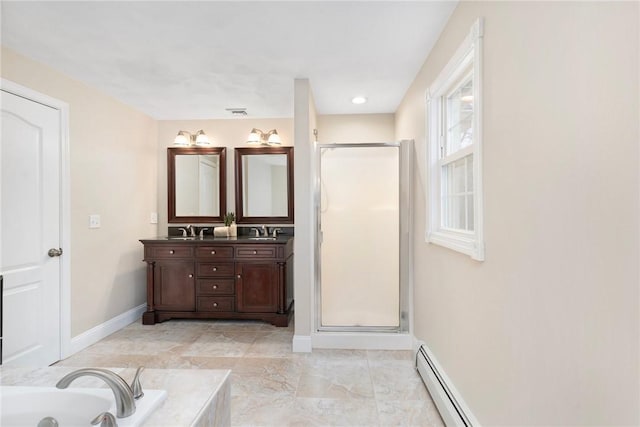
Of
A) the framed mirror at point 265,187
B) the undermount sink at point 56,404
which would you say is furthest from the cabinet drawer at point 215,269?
the undermount sink at point 56,404

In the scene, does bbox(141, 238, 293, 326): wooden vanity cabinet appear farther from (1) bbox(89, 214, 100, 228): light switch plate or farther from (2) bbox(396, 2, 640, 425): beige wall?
(2) bbox(396, 2, 640, 425): beige wall

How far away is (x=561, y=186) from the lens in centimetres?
98

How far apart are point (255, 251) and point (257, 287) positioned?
15.1 inches

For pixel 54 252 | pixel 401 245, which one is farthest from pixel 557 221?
pixel 54 252

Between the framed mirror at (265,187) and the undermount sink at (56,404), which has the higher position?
the framed mirror at (265,187)

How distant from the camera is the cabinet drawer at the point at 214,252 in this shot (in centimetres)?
351

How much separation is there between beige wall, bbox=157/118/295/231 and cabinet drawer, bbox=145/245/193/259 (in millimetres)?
667

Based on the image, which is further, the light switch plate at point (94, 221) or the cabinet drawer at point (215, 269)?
the cabinet drawer at point (215, 269)

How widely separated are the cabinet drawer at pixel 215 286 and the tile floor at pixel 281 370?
36 centimetres

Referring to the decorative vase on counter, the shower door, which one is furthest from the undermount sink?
the decorative vase on counter

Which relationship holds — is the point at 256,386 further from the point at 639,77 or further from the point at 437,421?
the point at 639,77

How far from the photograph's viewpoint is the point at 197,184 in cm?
415

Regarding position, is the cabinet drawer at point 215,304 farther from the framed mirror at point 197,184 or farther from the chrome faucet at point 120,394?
the chrome faucet at point 120,394

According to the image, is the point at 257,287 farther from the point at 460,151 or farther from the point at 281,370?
the point at 460,151
